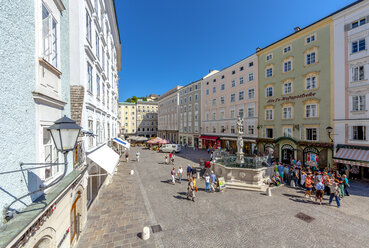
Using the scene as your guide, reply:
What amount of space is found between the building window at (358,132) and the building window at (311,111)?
3801 mm

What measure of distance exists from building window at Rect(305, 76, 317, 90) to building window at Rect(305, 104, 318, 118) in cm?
224

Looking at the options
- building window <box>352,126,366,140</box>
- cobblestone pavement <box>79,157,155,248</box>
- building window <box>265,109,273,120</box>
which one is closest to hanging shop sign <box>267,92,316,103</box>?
building window <box>265,109,273,120</box>

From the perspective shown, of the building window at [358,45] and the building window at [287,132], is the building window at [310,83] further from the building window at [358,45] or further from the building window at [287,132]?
the building window at [287,132]

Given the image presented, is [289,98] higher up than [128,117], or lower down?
higher up

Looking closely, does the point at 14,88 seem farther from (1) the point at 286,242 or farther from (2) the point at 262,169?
(2) the point at 262,169

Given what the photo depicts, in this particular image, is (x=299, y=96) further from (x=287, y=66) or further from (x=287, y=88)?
(x=287, y=66)

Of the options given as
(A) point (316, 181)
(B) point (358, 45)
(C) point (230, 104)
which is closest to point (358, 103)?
(B) point (358, 45)

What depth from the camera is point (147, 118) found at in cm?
7300

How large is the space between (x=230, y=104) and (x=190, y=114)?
1458 cm

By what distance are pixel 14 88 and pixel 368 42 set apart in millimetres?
25603

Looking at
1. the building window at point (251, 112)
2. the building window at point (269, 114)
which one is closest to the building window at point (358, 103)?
the building window at point (269, 114)

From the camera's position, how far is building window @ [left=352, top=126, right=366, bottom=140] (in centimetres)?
1567

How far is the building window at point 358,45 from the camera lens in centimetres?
1606

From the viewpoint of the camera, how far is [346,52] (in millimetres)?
17031
